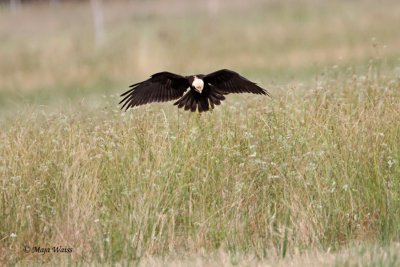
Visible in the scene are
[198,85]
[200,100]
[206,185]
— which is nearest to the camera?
[206,185]

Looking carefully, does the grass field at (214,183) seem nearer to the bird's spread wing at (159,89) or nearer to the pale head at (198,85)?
the bird's spread wing at (159,89)

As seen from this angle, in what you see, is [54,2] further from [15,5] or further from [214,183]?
[214,183]

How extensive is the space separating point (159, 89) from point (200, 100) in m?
0.55

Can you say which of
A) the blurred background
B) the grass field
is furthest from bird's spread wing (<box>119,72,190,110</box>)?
the blurred background

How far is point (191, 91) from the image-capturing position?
7.18 meters

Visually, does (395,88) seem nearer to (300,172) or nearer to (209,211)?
(300,172)

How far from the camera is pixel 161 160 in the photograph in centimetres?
567

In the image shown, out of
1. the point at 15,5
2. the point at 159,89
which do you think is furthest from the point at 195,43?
the point at 15,5

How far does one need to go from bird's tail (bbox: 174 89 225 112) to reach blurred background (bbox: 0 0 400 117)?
295 inches

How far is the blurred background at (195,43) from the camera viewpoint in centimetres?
1717

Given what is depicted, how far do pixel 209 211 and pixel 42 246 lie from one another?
1.45 metres

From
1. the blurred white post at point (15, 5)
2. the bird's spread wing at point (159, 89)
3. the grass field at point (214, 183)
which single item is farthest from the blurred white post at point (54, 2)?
the bird's spread wing at point (159, 89)

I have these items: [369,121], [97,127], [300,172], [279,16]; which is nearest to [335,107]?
[369,121]

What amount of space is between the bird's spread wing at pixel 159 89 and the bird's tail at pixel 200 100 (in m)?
0.20
